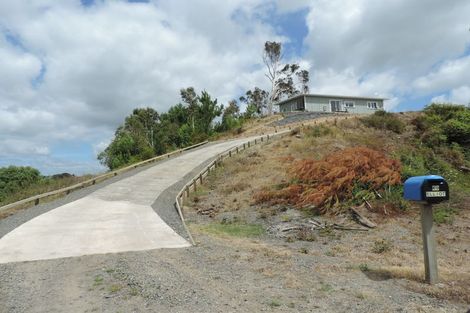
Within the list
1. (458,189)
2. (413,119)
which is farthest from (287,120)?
(458,189)

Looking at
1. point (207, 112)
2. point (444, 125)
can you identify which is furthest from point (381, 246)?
point (207, 112)

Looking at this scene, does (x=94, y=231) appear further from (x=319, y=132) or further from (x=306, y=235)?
(x=319, y=132)

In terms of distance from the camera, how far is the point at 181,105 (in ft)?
228

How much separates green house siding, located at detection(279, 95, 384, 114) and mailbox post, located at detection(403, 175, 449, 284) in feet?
169

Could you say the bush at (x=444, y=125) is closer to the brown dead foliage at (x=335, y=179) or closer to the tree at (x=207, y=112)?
the brown dead foliage at (x=335, y=179)

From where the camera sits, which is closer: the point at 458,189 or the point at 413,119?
the point at 458,189

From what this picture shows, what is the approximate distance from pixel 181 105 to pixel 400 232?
60.6 meters

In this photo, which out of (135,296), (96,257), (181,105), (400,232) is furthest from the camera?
(181,105)

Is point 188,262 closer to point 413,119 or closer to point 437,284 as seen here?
point 437,284

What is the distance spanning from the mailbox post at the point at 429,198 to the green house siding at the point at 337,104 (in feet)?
169

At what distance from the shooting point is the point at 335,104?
192 ft

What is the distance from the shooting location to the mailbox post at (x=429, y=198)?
6574mm

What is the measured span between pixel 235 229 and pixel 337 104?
4895 centimetres

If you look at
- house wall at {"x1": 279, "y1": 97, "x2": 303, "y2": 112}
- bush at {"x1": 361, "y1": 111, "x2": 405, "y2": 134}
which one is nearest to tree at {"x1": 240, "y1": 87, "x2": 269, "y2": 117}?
house wall at {"x1": 279, "y1": 97, "x2": 303, "y2": 112}
